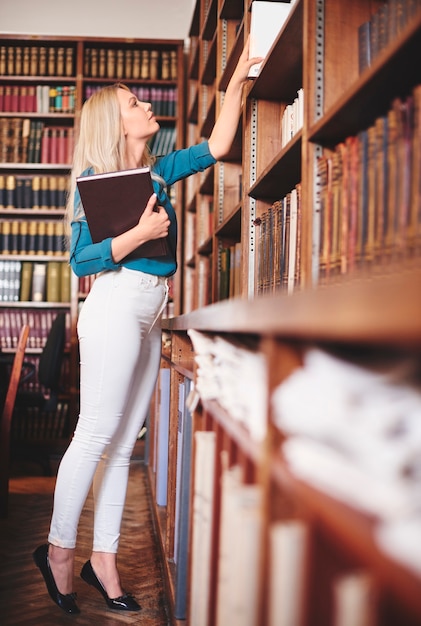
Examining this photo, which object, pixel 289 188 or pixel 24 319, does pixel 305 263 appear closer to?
pixel 289 188

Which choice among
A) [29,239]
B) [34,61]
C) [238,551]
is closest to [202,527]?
[238,551]

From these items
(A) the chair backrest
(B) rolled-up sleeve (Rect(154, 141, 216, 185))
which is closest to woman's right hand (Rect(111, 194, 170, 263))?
(B) rolled-up sleeve (Rect(154, 141, 216, 185))

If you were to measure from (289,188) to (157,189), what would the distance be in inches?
18.7

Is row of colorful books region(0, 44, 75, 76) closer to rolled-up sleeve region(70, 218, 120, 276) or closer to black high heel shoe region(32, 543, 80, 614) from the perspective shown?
rolled-up sleeve region(70, 218, 120, 276)

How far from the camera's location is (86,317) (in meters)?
1.78

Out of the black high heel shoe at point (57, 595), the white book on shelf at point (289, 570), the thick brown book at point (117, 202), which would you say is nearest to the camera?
the white book on shelf at point (289, 570)

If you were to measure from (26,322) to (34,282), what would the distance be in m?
0.27

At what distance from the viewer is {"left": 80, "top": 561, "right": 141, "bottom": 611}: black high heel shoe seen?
1.85 meters

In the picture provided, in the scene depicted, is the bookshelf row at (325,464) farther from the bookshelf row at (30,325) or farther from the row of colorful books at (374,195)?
the bookshelf row at (30,325)

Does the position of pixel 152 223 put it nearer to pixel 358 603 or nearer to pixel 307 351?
pixel 307 351

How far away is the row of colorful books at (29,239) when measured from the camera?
4625 mm

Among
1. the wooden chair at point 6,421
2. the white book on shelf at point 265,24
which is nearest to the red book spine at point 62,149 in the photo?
the wooden chair at point 6,421

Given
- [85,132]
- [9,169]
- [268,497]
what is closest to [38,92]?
[9,169]

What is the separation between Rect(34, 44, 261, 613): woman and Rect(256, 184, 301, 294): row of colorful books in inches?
10.7
